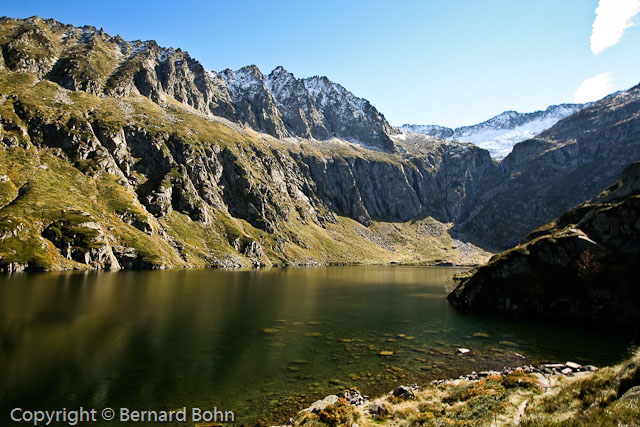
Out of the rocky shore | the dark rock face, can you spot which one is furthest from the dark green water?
the dark rock face

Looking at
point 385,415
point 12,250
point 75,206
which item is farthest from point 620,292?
point 75,206

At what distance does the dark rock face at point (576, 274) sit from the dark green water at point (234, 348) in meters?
10.0

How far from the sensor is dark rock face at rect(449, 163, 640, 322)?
2389 inches

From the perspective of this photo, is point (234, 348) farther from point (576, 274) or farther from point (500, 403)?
point (576, 274)

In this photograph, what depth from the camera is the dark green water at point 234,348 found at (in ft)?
92.9

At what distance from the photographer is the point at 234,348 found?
4147 cm

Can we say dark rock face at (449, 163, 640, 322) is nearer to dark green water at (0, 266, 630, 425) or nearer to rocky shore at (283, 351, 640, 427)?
dark green water at (0, 266, 630, 425)

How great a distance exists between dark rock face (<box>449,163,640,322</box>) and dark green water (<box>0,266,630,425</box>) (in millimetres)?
10025

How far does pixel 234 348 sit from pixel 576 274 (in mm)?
62127

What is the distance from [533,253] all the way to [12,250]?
15726cm

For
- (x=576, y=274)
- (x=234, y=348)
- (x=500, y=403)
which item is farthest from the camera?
(x=576, y=274)

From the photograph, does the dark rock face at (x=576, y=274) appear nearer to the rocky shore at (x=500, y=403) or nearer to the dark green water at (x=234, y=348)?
the dark green water at (x=234, y=348)

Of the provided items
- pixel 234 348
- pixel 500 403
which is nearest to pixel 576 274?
pixel 500 403

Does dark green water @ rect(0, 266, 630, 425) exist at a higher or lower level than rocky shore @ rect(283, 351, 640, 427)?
lower
